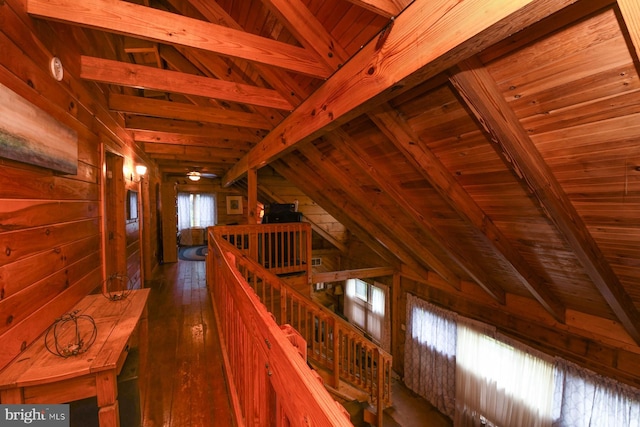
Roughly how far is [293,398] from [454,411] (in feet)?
17.1

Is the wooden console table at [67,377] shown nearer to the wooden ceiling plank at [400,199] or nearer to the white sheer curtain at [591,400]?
the wooden ceiling plank at [400,199]

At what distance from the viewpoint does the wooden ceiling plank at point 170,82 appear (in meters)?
2.15

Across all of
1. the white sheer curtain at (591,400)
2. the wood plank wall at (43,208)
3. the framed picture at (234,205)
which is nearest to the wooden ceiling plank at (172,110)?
the wood plank wall at (43,208)

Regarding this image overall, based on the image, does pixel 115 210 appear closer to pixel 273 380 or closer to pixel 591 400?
pixel 273 380

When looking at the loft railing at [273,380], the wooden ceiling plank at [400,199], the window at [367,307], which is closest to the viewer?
the loft railing at [273,380]

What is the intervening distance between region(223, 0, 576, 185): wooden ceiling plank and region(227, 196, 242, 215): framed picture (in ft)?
28.5

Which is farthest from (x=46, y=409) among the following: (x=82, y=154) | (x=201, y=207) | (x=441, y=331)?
(x=201, y=207)

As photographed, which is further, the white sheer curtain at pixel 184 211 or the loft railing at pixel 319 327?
the white sheer curtain at pixel 184 211

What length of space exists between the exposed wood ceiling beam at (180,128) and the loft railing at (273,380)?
274cm

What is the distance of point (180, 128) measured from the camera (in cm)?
380

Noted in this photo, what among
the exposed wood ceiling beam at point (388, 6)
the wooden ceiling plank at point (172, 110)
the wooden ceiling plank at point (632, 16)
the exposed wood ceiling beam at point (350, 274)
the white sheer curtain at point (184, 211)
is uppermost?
the wooden ceiling plank at point (172, 110)

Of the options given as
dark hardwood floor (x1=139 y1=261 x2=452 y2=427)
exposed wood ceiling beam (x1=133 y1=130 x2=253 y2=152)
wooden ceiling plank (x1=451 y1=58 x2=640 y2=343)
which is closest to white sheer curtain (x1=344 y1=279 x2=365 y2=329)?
dark hardwood floor (x1=139 y1=261 x2=452 y2=427)

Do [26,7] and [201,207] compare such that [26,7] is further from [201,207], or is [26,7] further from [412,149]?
[201,207]

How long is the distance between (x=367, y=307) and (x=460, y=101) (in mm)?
6557
